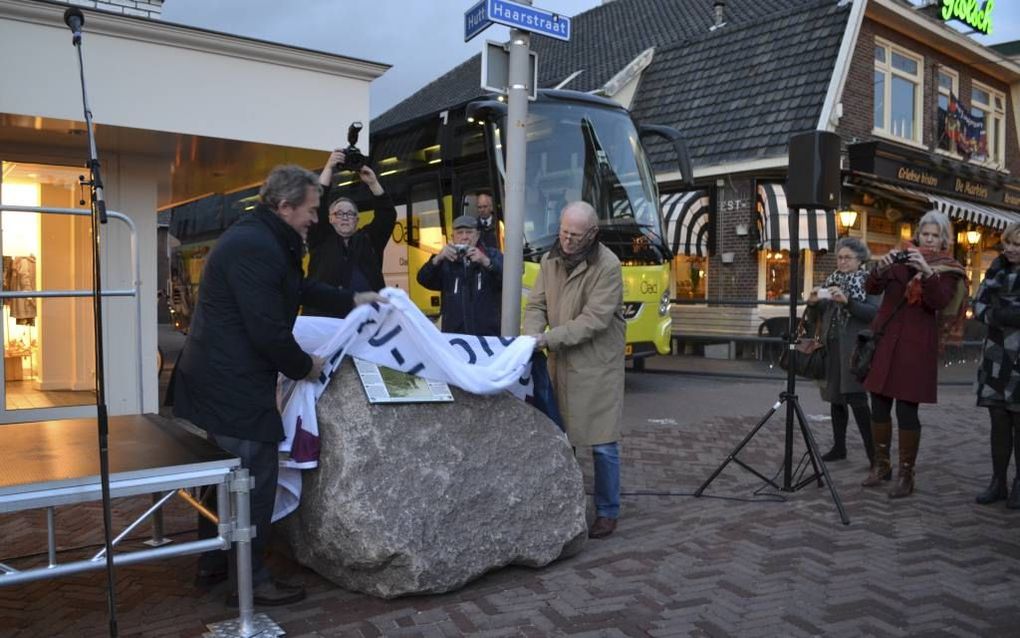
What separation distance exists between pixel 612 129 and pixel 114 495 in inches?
331

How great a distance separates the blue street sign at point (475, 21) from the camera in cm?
Result: 505

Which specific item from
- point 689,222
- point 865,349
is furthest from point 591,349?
point 689,222

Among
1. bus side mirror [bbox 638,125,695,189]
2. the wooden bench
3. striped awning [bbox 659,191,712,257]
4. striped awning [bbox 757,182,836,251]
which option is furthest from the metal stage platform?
striped awning [bbox 659,191,712,257]

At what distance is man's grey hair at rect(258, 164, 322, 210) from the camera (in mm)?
3826

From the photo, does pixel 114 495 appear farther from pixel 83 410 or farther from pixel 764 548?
pixel 83 410

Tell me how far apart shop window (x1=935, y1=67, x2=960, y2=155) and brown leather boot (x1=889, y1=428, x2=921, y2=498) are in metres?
17.5

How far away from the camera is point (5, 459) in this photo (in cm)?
357

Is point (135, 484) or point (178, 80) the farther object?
point (178, 80)

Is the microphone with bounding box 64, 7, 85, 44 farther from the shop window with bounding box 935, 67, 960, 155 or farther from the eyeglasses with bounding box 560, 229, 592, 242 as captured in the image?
the shop window with bounding box 935, 67, 960, 155

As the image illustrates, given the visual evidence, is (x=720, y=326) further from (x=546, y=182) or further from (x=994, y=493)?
(x=994, y=493)

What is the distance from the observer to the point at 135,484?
324 centimetres

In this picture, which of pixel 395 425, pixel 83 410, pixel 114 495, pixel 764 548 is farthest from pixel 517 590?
pixel 83 410

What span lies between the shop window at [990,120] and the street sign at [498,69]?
20701mm

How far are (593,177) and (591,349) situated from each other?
5685mm
